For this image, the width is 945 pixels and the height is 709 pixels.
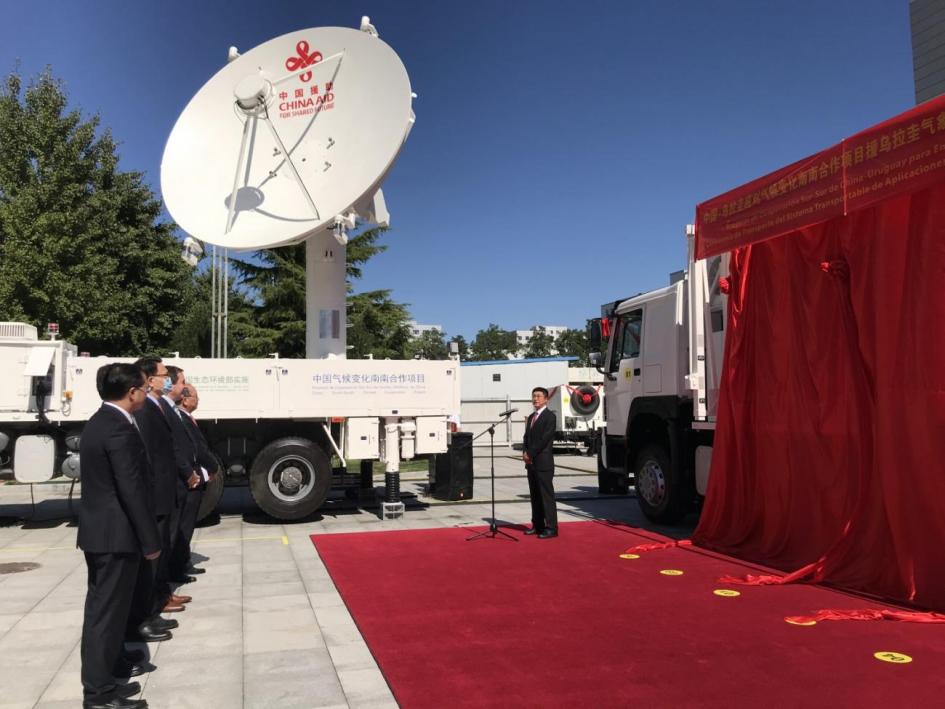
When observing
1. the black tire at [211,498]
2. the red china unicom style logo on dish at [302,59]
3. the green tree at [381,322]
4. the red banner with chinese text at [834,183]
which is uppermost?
the red china unicom style logo on dish at [302,59]

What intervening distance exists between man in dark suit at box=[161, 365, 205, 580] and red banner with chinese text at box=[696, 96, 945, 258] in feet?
19.8

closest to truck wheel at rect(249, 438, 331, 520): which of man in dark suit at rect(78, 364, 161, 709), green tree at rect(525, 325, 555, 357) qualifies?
man in dark suit at rect(78, 364, 161, 709)

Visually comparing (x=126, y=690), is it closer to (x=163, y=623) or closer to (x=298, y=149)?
(x=163, y=623)

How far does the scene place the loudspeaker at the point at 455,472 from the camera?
41.3 ft

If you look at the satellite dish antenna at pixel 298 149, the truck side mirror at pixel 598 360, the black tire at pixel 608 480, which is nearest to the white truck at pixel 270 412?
the satellite dish antenna at pixel 298 149

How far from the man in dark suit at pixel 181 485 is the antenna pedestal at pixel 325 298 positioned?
14.4 ft

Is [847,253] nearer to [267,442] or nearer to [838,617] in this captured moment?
[838,617]

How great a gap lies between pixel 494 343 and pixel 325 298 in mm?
124892

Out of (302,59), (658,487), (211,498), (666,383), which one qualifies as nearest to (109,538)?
(211,498)

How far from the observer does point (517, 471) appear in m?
18.4

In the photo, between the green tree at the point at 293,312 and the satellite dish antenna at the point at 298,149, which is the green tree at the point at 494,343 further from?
the satellite dish antenna at the point at 298,149

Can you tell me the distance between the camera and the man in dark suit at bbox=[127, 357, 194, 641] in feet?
16.5

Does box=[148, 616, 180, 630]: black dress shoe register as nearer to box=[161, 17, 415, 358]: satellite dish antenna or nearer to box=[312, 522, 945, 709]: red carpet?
box=[312, 522, 945, 709]: red carpet

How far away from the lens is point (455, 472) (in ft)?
41.6
